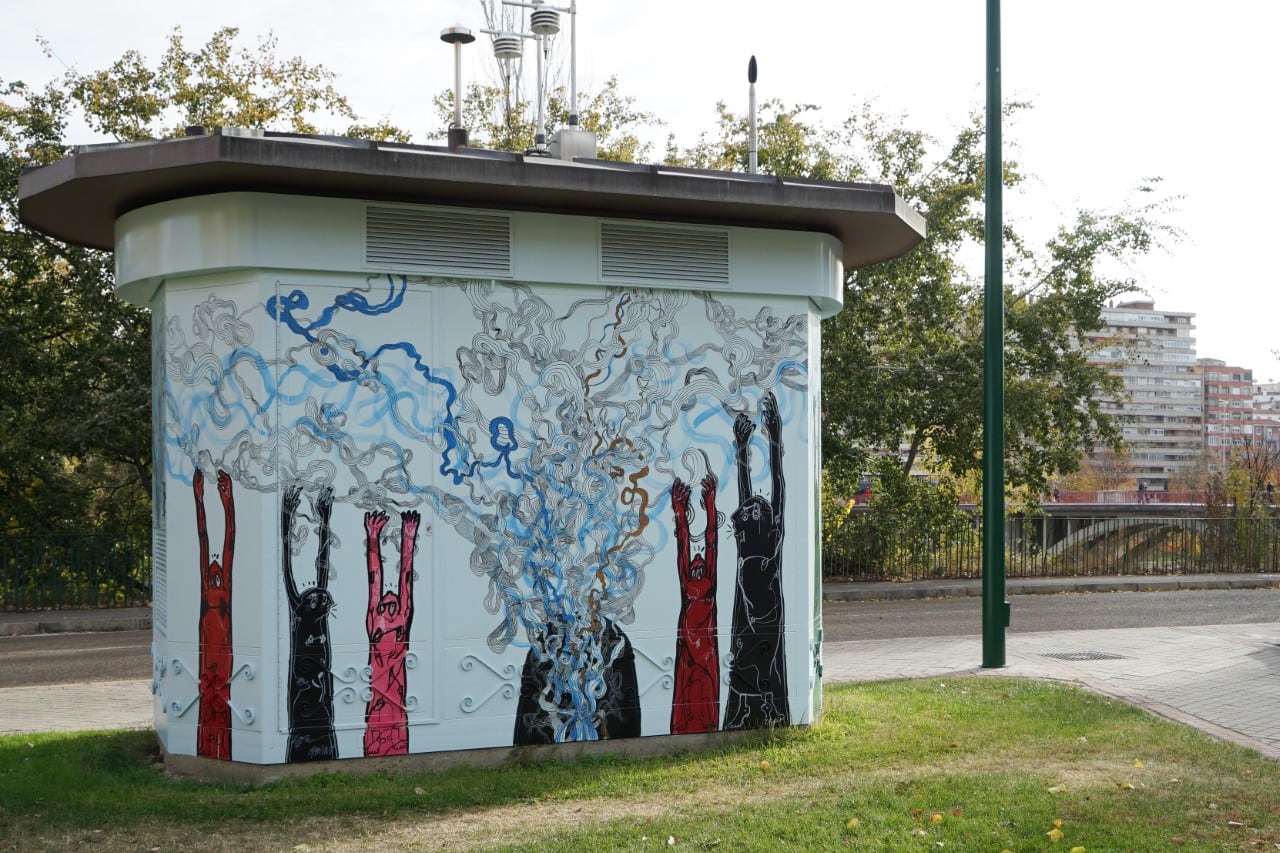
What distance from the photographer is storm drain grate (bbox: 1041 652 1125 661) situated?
39.1ft

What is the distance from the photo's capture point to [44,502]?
1914 centimetres

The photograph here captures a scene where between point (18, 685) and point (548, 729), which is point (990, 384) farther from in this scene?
point (18, 685)

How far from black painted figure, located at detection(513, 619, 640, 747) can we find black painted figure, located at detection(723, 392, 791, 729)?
70 cm

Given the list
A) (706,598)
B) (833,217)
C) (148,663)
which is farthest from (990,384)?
(148,663)

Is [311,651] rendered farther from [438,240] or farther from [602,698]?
[438,240]

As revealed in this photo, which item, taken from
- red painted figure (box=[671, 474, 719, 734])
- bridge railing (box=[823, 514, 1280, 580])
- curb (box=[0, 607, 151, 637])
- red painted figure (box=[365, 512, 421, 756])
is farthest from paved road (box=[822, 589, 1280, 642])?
curb (box=[0, 607, 151, 637])

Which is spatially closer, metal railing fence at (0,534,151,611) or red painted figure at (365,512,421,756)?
red painted figure at (365,512,421,756)

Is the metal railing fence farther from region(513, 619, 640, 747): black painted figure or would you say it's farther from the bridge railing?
region(513, 619, 640, 747): black painted figure

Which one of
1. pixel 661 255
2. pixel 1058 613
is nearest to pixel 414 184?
pixel 661 255

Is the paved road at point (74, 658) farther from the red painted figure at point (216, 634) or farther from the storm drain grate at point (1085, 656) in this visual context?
the storm drain grate at point (1085, 656)

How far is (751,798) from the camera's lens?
6426mm

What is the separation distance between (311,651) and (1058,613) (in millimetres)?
12988

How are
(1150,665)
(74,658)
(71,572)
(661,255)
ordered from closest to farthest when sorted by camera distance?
1. (661,255)
2. (1150,665)
3. (74,658)
4. (71,572)

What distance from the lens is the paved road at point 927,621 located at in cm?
1263
